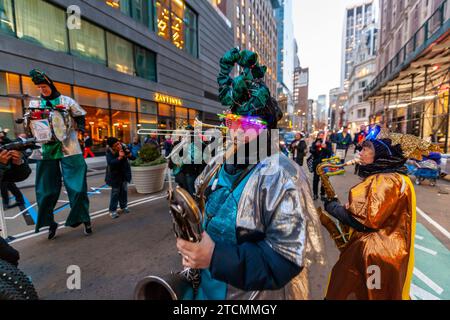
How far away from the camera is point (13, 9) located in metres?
9.79

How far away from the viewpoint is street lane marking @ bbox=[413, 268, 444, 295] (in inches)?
95.7

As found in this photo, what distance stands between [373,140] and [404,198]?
1.96 feet

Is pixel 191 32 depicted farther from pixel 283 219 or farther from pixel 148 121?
pixel 283 219

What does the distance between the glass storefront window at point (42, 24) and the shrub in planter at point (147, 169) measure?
9.88 m

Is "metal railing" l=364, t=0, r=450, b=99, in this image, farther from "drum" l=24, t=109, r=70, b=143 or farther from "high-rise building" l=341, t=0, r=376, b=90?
"high-rise building" l=341, t=0, r=376, b=90

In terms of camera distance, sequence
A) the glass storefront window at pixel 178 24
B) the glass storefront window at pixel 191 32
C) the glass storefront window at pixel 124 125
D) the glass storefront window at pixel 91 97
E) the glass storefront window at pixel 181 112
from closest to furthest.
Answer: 1. the glass storefront window at pixel 91 97
2. the glass storefront window at pixel 124 125
3. the glass storefront window at pixel 178 24
4. the glass storefront window at pixel 181 112
5. the glass storefront window at pixel 191 32

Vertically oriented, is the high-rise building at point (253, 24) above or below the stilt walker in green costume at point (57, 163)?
above

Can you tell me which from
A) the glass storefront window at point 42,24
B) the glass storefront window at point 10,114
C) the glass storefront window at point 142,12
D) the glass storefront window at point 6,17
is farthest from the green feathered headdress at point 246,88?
the glass storefront window at point 142,12

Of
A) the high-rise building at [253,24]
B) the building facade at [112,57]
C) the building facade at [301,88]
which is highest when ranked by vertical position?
the building facade at [301,88]

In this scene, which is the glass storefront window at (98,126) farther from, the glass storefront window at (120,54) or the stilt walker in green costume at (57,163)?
the stilt walker in green costume at (57,163)

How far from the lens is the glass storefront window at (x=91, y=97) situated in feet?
41.3

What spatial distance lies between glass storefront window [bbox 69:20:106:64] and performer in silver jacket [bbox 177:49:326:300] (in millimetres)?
15490

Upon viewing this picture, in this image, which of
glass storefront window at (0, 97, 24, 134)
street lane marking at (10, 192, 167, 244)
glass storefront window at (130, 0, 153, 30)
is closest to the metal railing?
street lane marking at (10, 192, 167, 244)
